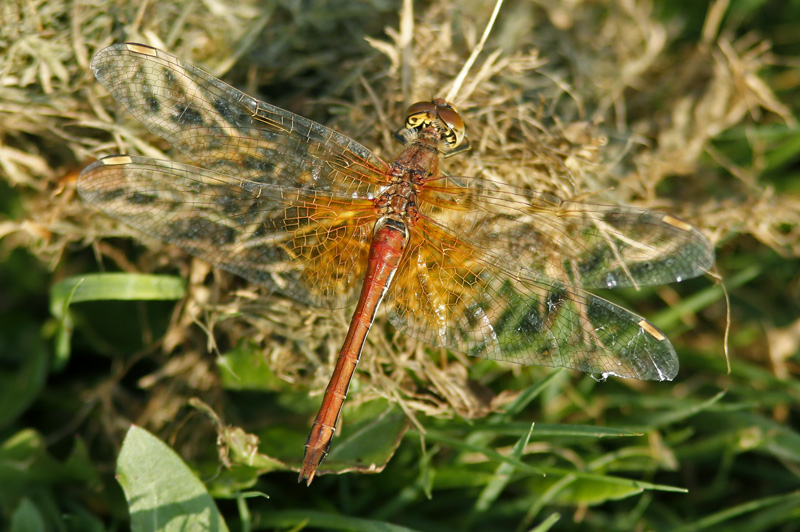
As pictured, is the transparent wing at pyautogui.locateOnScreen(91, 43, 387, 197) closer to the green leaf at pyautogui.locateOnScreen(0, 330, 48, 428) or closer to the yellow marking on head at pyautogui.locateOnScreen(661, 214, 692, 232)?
the yellow marking on head at pyautogui.locateOnScreen(661, 214, 692, 232)

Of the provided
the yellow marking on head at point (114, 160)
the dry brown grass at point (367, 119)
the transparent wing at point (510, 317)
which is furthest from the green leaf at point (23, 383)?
the transparent wing at point (510, 317)

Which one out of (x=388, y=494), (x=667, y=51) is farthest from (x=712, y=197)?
(x=388, y=494)

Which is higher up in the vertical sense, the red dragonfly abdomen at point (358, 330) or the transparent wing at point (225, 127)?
the transparent wing at point (225, 127)

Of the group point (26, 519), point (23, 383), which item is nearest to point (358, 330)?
point (26, 519)

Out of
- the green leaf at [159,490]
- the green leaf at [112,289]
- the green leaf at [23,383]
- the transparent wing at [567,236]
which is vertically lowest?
the green leaf at [23,383]

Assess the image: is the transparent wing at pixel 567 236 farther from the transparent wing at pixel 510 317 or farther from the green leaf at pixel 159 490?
the green leaf at pixel 159 490

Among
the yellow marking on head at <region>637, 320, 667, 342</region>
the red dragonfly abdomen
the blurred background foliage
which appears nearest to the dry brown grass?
the blurred background foliage

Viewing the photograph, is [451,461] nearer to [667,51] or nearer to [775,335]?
[775,335]
